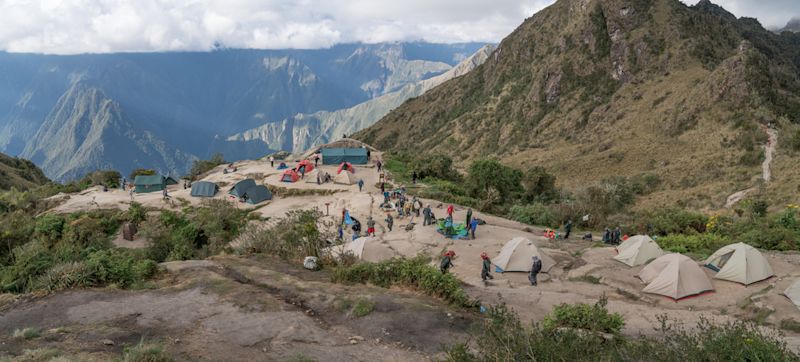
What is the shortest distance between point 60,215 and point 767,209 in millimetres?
49340

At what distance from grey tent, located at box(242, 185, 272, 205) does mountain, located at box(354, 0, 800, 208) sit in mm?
32851

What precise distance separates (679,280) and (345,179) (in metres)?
29.8

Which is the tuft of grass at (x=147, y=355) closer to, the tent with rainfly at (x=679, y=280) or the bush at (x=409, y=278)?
the bush at (x=409, y=278)

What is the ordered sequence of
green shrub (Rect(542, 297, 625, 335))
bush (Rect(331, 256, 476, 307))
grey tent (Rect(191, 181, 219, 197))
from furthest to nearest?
1. grey tent (Rect(191, 181, 219, 197))
2. bush (Rect(331, 256, 476, 307))
3. green shrub (Rect(542, 297, 625, 335))

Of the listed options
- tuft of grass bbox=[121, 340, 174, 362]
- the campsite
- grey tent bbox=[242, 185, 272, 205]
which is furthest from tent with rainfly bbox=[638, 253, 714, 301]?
grey tent bbox=[242, 185, 272, 205]

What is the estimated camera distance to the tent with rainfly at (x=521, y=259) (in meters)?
18.8

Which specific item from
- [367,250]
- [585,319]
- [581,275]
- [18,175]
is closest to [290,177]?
[367,250]

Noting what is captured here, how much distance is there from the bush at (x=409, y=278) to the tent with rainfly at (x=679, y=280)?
734 centimetres

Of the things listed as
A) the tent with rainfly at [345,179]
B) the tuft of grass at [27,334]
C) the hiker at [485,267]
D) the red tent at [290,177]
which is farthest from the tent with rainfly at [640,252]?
the red tent at [290,177]

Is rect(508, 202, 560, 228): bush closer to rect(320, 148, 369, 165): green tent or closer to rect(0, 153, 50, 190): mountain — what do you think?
rect(320, 148, 369, 165): green tent

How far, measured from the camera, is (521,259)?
1883 centimetres

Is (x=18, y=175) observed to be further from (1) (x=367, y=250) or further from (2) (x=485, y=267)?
(2) (x=485, y=267)

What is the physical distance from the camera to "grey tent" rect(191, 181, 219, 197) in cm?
4088

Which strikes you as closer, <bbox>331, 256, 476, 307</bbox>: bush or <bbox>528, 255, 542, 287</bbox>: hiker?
<bbox>331, 256, 476, 307</bbox>: bush
